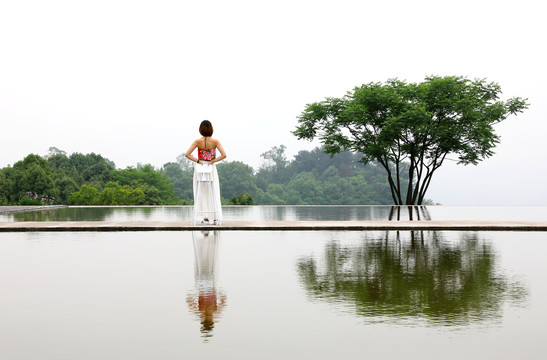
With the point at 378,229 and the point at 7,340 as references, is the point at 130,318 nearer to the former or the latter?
the point at 7,340

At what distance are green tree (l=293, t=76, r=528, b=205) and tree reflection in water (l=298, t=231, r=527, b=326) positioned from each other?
2789 centimetres

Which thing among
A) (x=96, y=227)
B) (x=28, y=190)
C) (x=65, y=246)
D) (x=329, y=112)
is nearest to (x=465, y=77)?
(x=329, y=112)

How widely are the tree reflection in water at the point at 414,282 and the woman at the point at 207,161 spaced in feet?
16.3

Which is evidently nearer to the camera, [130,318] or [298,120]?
[130,318]

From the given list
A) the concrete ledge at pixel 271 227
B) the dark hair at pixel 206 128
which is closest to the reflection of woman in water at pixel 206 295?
the dark hair at pixel 206 128

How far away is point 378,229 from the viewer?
16.8 metres

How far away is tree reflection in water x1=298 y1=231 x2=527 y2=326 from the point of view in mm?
5793

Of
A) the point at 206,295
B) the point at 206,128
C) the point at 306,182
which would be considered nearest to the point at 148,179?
the point at 306,182

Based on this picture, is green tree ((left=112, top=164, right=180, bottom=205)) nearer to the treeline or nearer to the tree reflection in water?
the treeline

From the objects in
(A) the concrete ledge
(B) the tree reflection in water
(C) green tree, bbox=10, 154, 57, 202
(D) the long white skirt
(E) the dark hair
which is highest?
(C) green tree, bbox=10, 154, 57, 202

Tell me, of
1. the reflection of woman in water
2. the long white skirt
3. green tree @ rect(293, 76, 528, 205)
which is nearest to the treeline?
green tree @ rect(293, 76, 528, 205)

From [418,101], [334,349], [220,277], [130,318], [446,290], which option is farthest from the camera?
[418,101]

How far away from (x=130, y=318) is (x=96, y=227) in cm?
1140

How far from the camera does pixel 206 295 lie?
21.6ft
